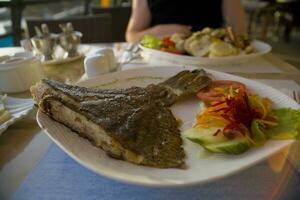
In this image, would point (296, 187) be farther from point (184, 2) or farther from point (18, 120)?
point (184, 2)

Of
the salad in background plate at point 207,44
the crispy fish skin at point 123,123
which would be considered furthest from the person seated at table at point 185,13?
the crispy fish skin at point 123,123

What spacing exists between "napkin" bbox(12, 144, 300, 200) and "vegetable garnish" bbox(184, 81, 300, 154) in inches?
2.9

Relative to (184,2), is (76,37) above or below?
below

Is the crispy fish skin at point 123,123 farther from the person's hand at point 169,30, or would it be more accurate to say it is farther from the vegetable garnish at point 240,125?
the person's hand at point 169,30

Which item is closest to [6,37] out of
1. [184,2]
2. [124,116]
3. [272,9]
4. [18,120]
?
[184,2]

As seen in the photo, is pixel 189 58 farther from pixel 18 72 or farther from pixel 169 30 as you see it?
pixel 18 72

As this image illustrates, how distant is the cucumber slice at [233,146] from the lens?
65 centimetres

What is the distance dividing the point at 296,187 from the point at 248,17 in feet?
19.5

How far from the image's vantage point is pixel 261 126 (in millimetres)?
711

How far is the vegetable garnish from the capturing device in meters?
0.67

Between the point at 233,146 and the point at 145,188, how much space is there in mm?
217

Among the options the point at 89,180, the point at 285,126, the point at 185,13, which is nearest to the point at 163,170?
the point at 89,180

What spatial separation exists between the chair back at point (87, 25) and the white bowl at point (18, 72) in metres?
0.98

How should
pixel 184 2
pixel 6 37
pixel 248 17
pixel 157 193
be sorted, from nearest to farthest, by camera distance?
pixel 157 193
pixel 184 2
pixel 6 37
pixel 248 17
